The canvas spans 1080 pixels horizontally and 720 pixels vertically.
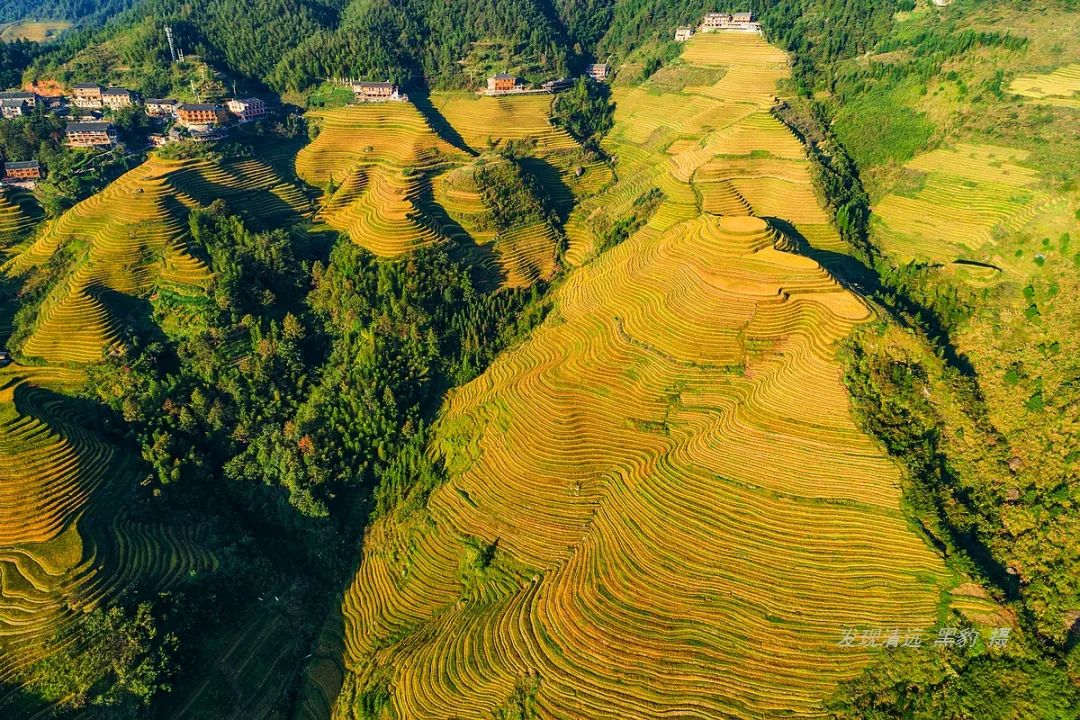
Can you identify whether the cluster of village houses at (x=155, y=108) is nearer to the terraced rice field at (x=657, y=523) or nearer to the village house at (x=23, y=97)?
the village house at (x=23, y=97)

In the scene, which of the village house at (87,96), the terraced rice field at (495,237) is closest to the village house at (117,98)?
the village house at (87,96)

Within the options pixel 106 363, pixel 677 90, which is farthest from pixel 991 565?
Result: pixel 677 90

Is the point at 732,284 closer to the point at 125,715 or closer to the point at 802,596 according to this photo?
the point at 802,596

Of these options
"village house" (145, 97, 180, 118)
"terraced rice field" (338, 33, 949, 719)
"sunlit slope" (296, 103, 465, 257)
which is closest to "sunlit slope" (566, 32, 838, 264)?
"terraced rice field" (338, 33, 949, 719)

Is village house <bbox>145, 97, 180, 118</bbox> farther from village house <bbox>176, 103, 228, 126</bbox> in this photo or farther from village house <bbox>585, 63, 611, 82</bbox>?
village house <bbox>585, 63, 611, 82</bbox>

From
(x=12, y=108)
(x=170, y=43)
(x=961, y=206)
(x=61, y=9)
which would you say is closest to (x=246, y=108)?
(x=170, y=43)

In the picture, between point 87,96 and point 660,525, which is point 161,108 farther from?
point 660,525
